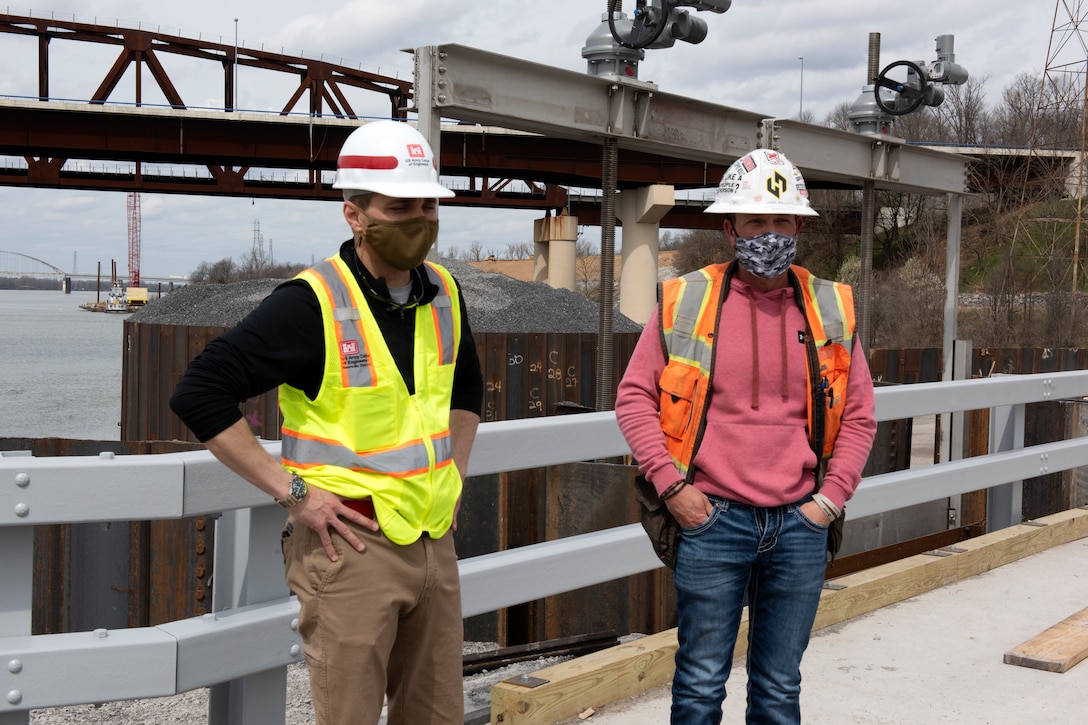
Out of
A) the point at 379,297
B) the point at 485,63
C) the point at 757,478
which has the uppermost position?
the point at 485,63

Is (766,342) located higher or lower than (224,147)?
lower

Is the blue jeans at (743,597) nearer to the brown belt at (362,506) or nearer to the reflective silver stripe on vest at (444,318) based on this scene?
the reflective silver stripe on vest at (444,318)

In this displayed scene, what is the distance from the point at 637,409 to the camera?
144 inches

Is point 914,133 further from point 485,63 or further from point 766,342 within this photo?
point 766,342

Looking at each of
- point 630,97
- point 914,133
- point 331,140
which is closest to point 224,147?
point 331,140

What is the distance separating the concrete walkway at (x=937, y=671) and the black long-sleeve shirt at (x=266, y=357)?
2368 mm

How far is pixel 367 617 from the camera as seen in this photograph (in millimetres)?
2916

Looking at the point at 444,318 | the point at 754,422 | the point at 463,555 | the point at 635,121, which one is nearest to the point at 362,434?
the point at 444,318

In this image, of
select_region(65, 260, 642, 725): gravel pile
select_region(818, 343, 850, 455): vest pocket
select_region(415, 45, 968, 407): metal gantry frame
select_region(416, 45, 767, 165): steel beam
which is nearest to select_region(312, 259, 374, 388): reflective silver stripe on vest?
select_region(818, 343, 850, 455): vest pocket

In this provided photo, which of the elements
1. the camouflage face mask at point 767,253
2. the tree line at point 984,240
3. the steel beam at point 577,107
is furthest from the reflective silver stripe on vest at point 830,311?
the tree line at point 984,240

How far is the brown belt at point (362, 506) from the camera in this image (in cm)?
296

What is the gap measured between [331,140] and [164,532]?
34181mm

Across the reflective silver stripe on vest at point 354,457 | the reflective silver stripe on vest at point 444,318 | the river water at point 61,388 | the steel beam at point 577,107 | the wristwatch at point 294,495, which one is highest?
the steel beam at point 577,107

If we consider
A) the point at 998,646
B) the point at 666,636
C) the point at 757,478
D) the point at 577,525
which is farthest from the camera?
the point at 577,525
